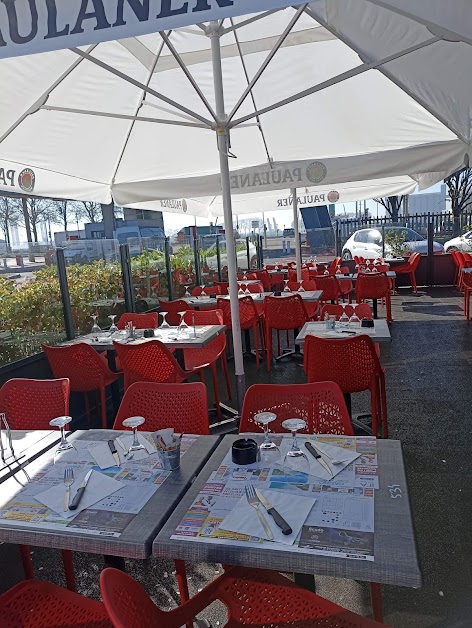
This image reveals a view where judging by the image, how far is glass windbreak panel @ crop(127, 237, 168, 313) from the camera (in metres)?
6.47

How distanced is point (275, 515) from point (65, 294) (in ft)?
12.5

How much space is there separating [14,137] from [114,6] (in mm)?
2848

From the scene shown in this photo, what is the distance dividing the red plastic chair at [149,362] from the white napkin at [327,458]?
6.55ft

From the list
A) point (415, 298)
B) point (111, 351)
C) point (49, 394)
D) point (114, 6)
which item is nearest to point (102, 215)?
point (415, 298)

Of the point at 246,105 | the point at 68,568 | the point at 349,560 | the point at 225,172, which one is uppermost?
the point at 246,105

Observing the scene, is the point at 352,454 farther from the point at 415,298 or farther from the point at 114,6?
the point at 415,298

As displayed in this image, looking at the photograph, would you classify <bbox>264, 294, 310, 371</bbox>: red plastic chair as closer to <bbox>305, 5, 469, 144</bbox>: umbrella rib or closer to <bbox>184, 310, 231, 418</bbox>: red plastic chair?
<bbox>184, 310, 231, 418</bbox>: red plastic chair

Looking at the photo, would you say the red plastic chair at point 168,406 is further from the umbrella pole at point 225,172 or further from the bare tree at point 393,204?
the bare tree at point 393,204

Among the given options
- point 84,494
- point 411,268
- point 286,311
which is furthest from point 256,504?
point 411,268

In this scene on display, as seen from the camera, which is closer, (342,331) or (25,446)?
(25,446)

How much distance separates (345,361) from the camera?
3.51m

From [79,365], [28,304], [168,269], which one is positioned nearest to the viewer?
[79,365]

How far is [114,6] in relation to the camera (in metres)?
1.42

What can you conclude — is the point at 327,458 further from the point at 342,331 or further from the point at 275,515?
the point at 342,331
